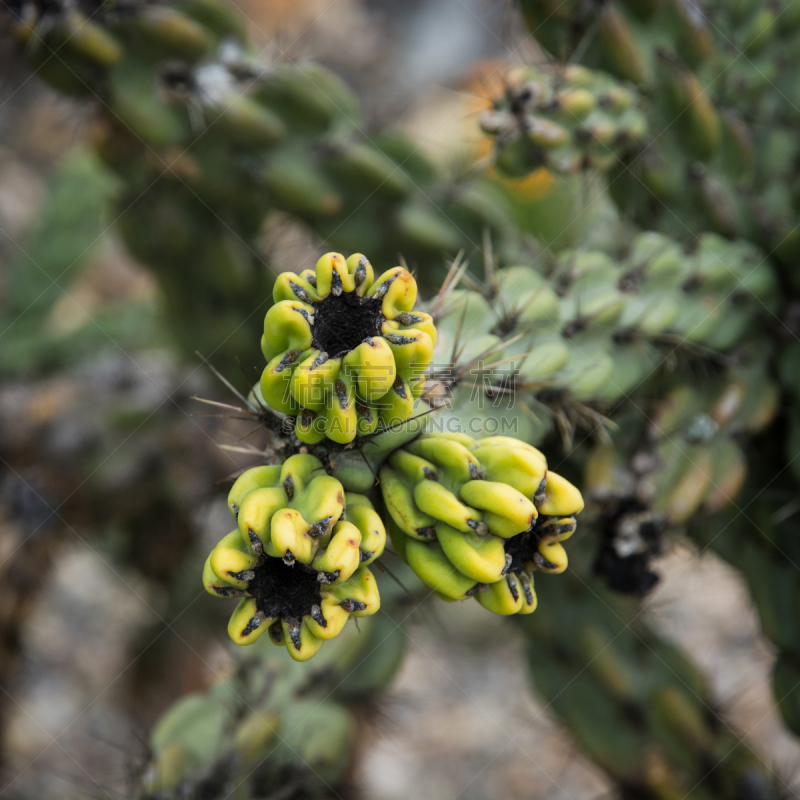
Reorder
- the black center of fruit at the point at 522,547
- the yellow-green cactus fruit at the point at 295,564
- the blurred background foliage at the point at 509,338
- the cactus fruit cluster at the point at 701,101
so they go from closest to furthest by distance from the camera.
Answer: the yellow-green cactus fruit at the point at 295,564 < the black center of fruit at the point at 522,547 < the blurred background foliage at the point at 509,338 < the cactus fruit cluster at the point at 701,101

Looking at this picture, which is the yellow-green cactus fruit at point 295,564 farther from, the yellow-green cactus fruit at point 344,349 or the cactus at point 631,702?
the cactus at point 631,702

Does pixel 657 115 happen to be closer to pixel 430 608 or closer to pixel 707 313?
pixel 707 313

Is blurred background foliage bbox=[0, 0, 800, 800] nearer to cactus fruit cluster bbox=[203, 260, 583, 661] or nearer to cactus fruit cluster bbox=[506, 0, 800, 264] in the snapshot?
cactus fruit cluster bbox=[506, 0, 800, 264]

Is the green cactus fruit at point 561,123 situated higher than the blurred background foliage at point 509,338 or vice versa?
the green cactus fruit at point 561,123

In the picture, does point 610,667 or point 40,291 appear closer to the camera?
point 610,667

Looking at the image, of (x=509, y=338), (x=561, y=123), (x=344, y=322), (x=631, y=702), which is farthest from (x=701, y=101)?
(x=631, y=702)

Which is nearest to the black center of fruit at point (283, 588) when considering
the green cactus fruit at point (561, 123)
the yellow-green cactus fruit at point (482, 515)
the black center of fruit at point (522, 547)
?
the yellow-green cactus fruit at point (482, 515)

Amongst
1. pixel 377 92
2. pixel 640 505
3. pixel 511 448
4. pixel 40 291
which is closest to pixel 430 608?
pixel 640 505

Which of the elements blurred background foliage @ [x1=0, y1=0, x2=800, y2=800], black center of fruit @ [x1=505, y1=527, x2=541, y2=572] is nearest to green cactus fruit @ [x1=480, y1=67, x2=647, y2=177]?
blurred background foliage @ [x1=0, y1=0, x2=800, y2=800]

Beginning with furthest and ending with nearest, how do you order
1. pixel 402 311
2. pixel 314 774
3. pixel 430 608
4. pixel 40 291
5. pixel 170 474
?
pixel 40 291
pixel 170 474
pixel 430 608
pixel 314 774
pixel 402 311
